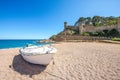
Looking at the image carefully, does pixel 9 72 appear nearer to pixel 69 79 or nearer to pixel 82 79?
pixel 69 79

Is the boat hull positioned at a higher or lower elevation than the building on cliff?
lower

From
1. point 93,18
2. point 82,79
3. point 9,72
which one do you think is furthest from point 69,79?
point 93,18

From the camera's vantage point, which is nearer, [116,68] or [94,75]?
[94,75]

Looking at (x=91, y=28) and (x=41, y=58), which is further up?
(x=91, y=28)

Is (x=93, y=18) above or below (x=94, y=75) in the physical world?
above

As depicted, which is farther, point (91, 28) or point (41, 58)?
point (91, 28)

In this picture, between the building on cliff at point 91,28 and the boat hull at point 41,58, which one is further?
the building on cliff at point 91,28

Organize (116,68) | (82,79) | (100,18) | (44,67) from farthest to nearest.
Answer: (100,18), (44,67), (116,68), (82,79)

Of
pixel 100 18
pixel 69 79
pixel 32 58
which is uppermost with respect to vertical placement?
pixel 100 18

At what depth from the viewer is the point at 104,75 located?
4930mm

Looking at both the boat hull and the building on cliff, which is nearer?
the boat hull

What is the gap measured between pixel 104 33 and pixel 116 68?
33804mm

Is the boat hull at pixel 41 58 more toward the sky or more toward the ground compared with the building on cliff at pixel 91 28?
more toward the ground

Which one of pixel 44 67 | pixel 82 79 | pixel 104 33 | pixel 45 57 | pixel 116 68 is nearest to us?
pixel 82 79
